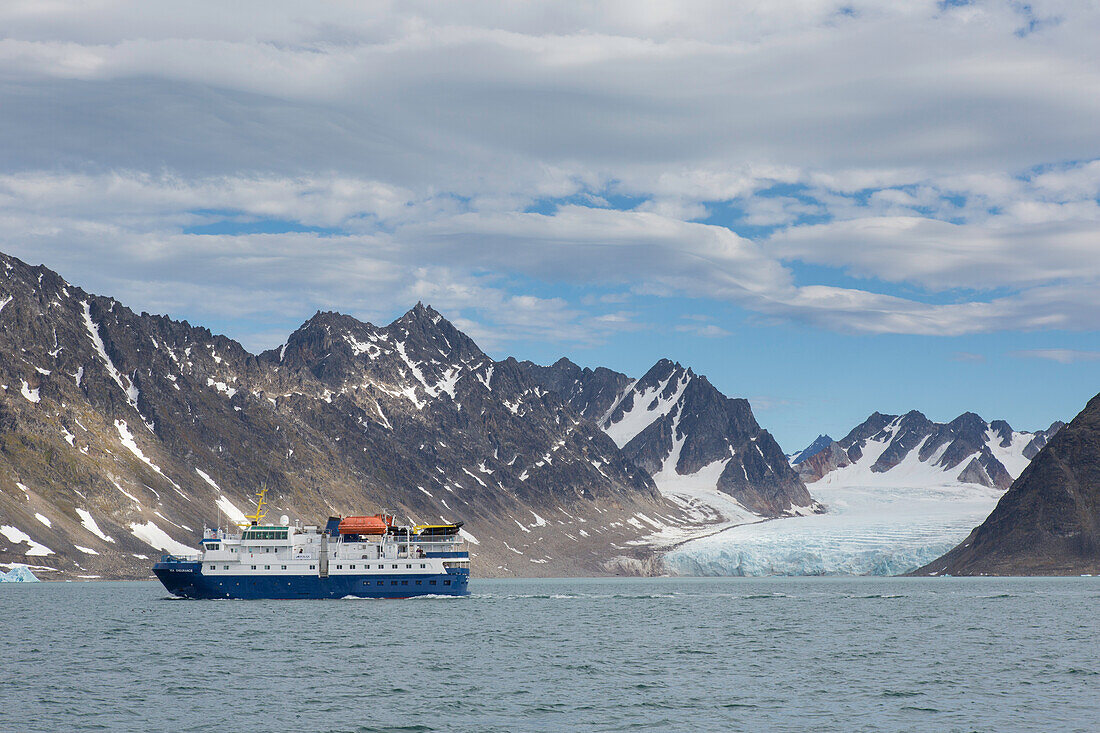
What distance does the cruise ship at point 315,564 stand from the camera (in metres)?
161

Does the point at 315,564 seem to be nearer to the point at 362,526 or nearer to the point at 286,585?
the point at 286,585

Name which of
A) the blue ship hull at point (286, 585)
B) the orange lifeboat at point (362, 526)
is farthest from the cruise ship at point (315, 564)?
the blue ship hull at point (286, 585)

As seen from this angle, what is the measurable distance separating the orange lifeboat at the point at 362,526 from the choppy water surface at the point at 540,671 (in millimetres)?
19241

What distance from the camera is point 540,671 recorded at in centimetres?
8375

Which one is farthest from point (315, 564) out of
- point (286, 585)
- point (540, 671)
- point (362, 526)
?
point (540, 671)

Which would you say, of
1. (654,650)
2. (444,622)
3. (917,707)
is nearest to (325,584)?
(444,622)

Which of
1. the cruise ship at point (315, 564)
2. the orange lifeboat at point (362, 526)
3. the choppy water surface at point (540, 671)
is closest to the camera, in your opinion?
the choppy water surface at point (540, 671)

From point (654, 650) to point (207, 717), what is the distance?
48130 mm

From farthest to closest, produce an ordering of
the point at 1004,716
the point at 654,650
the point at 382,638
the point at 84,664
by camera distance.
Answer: the point at 382,638, the point at 654,650, the point at 84,664, the point at 1004,716

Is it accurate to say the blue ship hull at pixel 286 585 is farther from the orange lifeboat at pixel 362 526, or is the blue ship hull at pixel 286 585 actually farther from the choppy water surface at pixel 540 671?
the choppy water surface at pixel 540 671

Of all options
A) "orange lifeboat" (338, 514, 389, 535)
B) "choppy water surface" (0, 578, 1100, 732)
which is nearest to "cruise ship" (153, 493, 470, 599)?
"orange lifeboat" (338, 514, 389, 535)

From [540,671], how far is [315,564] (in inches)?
3352

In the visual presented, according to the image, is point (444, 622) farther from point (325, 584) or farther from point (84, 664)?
point (84, 664)

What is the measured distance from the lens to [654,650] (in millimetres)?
100062
